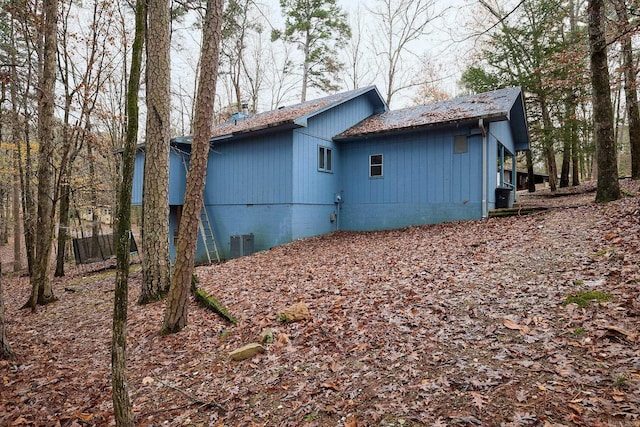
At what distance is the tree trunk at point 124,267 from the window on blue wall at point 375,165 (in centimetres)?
993

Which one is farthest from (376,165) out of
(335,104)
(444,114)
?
(444,114)

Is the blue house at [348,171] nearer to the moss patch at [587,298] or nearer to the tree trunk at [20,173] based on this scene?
the tree trunk at [20,173]

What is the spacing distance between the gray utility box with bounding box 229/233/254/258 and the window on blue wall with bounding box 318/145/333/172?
11.9ft

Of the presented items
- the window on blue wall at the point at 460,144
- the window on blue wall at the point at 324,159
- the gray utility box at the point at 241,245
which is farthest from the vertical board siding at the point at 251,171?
the window on blue wall at the point at 460,144

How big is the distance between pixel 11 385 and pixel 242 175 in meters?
9.07

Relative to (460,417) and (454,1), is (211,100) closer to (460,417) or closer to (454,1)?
(460,417)

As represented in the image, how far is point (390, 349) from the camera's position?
3.46 m

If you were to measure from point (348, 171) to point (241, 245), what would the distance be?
4.94 m

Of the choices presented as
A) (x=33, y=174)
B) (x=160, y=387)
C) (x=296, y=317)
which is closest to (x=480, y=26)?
(x=296, y=317)

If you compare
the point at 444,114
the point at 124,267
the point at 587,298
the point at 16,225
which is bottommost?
the point at 587,298

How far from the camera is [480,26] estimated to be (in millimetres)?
17750

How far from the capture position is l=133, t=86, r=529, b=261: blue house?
415 inches

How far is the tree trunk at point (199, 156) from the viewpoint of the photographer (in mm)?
4574

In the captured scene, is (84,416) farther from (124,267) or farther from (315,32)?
(315,32)
